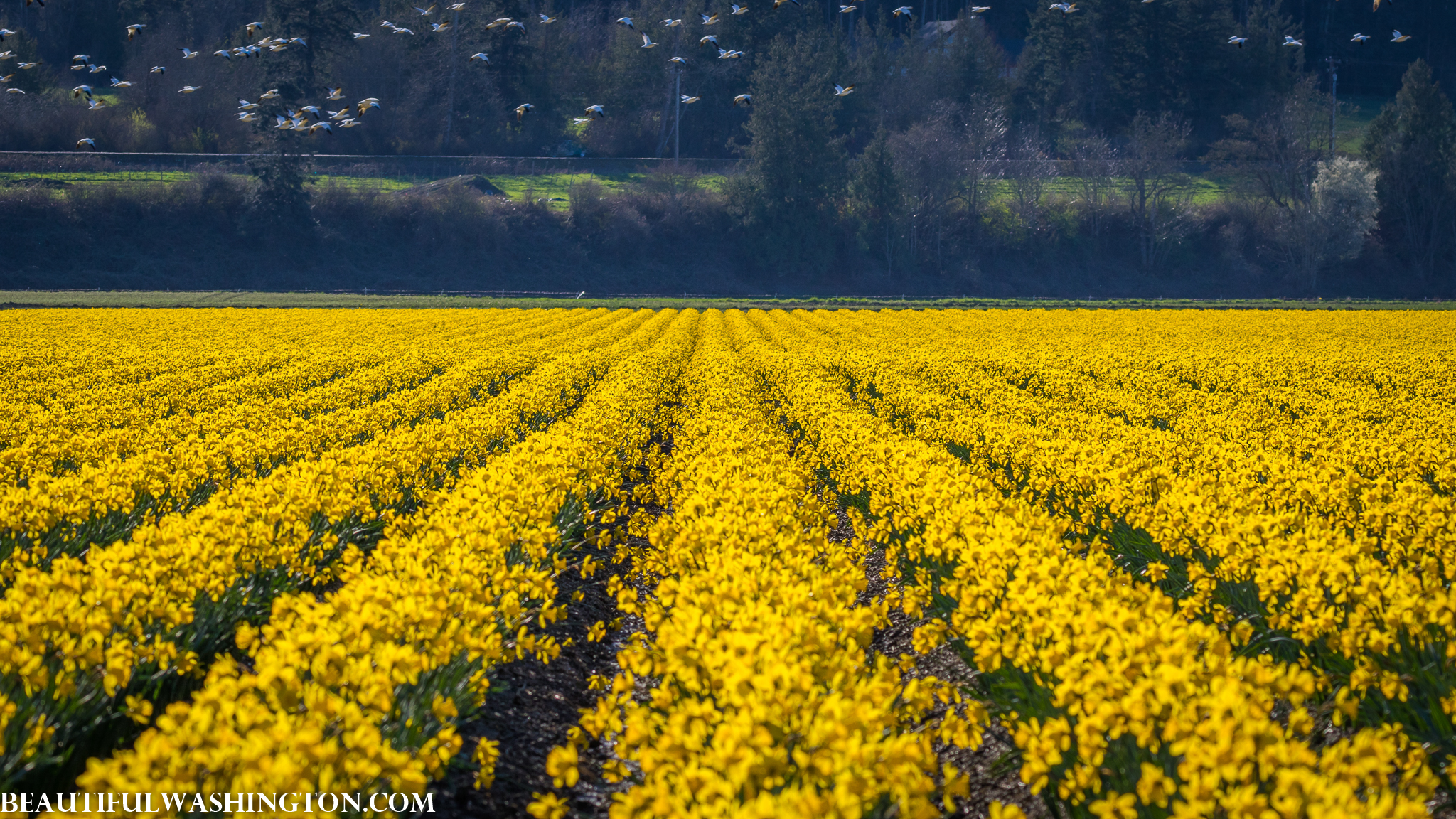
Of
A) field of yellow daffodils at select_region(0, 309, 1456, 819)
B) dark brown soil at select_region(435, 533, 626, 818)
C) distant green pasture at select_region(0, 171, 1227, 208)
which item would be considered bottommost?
dark brown soil at select_region(435, 533, 626, 818)

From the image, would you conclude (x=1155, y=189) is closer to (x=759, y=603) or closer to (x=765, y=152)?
(x=765, y=152)

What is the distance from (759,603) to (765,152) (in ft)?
251

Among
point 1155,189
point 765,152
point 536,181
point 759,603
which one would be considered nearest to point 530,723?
point 759,603

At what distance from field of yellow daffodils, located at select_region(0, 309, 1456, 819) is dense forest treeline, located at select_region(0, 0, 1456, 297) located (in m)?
61.2

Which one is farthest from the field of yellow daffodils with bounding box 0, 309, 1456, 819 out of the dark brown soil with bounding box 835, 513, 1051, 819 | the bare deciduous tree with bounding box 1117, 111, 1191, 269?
the bare deciduous tree with bounding box 1117, 111, 1191, 269

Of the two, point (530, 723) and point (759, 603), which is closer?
point (759, 603)

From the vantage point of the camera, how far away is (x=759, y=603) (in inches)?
223

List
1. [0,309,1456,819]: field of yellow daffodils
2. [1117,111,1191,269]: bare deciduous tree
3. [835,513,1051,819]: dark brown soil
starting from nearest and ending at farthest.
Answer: [0,309,1456,819]: field of yellow daffodils
[835,513,1051,819]: dark brown soil
[1117,111,1191,269]: bare deciduous tree

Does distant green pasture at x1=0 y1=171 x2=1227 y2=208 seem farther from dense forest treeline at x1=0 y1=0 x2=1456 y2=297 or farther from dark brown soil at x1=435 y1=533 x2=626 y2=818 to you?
dark brown soil at x1=435 y1=533 x2=626 y2=818

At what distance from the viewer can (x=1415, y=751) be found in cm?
487

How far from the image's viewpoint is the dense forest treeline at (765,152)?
73688 mm

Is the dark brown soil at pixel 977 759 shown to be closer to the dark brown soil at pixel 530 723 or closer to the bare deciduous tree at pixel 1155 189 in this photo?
the dark brown soil at pixel 530 723

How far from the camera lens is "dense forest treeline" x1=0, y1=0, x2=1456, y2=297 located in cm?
7369

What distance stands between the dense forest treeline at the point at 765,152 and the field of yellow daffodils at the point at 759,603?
61179 mm
